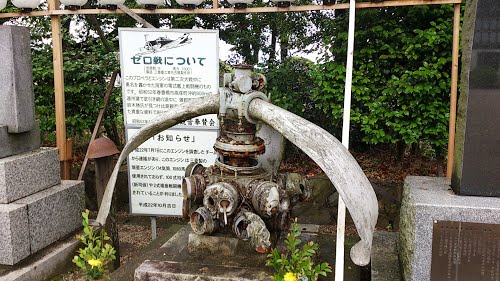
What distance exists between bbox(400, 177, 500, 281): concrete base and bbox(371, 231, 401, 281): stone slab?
0.64ft

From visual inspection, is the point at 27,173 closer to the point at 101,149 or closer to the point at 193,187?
the point at 101,149

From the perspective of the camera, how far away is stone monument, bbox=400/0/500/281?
3629 millimetres

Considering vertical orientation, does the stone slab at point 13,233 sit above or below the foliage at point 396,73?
below

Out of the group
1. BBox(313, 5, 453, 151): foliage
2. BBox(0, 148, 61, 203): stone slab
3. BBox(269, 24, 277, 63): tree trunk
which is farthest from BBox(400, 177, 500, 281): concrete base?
BBox(269, 24, 277, 63): tree trunk

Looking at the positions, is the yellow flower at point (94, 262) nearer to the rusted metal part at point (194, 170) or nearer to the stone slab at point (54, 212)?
the rusted metal part at point (194, 170)

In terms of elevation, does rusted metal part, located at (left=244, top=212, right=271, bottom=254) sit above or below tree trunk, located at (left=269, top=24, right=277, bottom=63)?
below

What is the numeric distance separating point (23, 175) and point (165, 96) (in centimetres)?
192

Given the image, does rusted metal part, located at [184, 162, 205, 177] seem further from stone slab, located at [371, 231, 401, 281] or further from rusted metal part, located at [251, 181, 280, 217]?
stone slab, located at [371, 231, 401, 281]

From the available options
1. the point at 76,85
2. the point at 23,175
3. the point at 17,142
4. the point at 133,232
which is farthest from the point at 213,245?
the point at 76,85

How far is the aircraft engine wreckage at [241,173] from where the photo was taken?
11.9 feet

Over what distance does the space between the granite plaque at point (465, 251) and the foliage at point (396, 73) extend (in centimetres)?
273

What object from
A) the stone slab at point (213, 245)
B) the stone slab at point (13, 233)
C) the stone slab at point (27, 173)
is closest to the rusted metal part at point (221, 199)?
the stone slab at point (213, 245)

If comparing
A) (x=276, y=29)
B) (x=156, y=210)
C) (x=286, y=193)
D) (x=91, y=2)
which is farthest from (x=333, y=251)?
(x=91, y=2)

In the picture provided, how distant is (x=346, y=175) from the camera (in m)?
2.99
